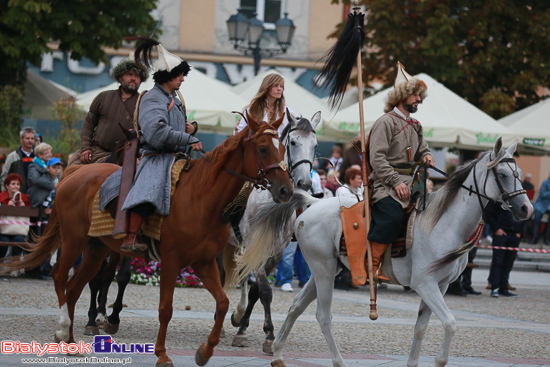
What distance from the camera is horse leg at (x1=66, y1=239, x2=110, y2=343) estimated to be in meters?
8.66

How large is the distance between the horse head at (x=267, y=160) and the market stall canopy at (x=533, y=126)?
44.1 feet

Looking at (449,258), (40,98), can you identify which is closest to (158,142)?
(449,258)

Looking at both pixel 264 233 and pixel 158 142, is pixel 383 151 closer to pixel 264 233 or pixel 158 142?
pixel 264 233

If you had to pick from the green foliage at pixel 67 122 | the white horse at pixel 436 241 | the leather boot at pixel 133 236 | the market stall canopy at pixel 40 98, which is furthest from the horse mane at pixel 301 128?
the market stall canopy at pixel 40 98

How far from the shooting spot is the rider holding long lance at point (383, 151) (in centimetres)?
796

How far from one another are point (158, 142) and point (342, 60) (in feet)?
6.21

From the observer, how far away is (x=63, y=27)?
75.0ft

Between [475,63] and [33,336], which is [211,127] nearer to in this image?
[475,63]

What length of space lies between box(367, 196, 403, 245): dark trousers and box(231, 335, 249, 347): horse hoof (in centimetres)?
202

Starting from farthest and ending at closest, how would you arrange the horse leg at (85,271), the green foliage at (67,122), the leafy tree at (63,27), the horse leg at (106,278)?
the leafy tree at (63,27)
the green foliage at (67,122)
the horse leg at (106,278)
the horse leg at (85,271)

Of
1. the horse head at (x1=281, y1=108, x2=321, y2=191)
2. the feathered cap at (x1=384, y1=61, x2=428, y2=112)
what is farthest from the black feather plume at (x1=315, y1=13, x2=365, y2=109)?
the horse head at (x1=281, y1=108, x2=321, y2=191)

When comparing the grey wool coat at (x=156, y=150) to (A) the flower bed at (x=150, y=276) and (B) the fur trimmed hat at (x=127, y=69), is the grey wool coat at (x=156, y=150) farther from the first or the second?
(A) the flower bed at (x=150, y=276)

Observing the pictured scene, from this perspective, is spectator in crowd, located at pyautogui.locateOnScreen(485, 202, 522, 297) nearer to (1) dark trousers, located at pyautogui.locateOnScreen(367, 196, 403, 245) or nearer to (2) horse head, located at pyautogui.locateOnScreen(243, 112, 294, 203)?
(1) dark trousers, located at pyautogui.locateOnScreen(367, 196, 403, 245)

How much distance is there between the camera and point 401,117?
8.27 meters
